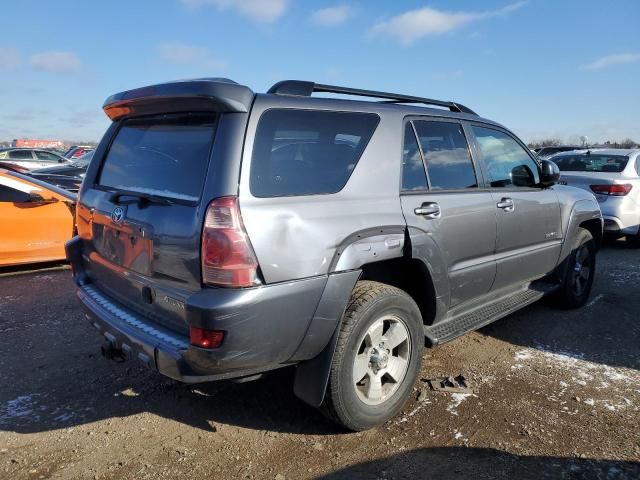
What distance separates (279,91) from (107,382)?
2364 mm

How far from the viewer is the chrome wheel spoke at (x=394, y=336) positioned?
3013 millimetres

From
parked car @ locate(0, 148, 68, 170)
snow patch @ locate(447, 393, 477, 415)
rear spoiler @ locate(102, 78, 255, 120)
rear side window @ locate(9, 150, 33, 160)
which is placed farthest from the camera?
rear side window @ locate(9, 150, 33, 160)

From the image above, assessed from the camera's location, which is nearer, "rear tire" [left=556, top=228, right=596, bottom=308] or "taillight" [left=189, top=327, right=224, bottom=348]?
"taillight" [left=189, top=327, right=224, bottom=348]

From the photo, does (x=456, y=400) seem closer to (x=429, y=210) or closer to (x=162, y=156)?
(x=429, y=210)

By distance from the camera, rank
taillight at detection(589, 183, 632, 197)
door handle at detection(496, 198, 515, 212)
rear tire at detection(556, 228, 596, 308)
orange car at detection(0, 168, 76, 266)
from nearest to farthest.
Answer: door handle at detection(496, 198, 515, 212) < rear tire at detection(556, 228, 596, 308) < orange car at detection(0, 168, 76, 266) < taillight at detection(589, 183, 632, 197)

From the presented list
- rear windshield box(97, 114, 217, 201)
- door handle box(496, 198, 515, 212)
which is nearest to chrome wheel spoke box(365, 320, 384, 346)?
rear windshield box(97, 114, 217, 201)

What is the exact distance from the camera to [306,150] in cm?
270

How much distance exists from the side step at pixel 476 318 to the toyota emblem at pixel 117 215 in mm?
2050

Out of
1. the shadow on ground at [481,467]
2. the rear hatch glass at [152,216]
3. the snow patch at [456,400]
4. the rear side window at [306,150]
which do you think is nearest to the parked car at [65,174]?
the rear hatch glass at [152,216]

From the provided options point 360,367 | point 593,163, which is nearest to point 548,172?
point 360,367

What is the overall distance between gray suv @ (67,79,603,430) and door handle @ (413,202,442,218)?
11 mm

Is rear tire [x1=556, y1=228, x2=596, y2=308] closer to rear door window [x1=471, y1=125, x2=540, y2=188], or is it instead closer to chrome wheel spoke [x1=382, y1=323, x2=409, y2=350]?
rear door window [x1=471, y1=125, x2=540, y2=188]

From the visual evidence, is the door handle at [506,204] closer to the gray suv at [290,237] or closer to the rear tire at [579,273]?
the gray suv at [290,237]

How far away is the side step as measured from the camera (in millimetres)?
3336
